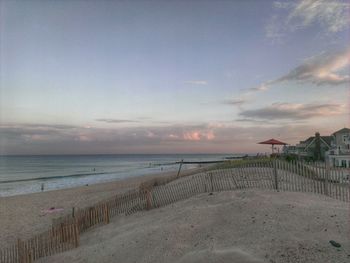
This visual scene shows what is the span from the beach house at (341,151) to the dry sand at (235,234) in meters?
43.9

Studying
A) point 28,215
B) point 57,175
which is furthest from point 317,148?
point 28,215

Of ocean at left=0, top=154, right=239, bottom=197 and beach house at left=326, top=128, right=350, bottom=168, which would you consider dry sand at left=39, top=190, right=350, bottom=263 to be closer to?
ocean at left=0, top=154, right=239, bottom=197

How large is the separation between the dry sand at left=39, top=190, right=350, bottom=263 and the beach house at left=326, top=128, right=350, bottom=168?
144 feet

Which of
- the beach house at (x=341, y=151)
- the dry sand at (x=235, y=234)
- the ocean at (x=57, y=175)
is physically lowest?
the ocean at (x=57, y=175)

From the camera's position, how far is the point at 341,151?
2044 inches

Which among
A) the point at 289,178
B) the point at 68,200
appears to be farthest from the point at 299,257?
the point at 68,200

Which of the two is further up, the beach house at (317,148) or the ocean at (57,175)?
the beach house at (317,148)

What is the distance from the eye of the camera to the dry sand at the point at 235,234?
7.02 meters

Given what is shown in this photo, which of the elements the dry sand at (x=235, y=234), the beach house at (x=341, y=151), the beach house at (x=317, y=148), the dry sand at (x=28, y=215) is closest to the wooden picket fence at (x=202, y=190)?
the dry sand at (x=235, y=234)

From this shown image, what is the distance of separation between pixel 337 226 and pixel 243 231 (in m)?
2.33

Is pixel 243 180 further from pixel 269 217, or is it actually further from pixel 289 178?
pixel 269 217

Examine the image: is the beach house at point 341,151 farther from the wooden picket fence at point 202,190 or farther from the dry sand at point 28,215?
the dry sand at point 28,215

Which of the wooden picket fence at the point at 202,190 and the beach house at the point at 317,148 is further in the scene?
the beach house at the point at 317,148

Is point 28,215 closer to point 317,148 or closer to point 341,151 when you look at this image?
point 341,151
